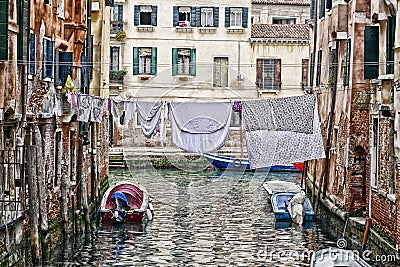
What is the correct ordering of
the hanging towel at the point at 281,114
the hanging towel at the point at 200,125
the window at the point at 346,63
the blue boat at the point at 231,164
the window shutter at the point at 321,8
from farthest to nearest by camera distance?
1. the blue boat at the point at 231,164
2. the window shutter at the point at 321,8
3. the hanging towel at the point at 200,125
4. the window at the point at 346,63
5. the hanging towel at the point at 281,114

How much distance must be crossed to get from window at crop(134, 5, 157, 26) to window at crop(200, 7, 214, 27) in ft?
7.02

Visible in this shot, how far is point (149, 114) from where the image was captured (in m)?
24.4

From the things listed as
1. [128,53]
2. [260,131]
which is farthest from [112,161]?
[260,131]

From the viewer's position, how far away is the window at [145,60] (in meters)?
40.2

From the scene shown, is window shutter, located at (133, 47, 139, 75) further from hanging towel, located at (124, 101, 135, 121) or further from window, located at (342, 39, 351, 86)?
window, located at (342, 39, 351, 86)

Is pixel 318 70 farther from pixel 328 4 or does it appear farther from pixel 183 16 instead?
pixel 183 16

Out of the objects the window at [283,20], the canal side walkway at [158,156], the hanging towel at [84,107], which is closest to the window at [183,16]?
the canal side walkway at [158,156]

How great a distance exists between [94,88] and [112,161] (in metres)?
11.5

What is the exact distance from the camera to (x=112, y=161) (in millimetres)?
38406

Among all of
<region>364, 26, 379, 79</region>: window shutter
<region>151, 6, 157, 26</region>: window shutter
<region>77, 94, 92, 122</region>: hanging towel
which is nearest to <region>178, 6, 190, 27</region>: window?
<region>151, 6, 157, 26</region>: window shutter

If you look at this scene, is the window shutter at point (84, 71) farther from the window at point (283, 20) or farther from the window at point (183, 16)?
the window at point (283, 20)

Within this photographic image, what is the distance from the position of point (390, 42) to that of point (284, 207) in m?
9.14

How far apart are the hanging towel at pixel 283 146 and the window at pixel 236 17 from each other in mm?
21319

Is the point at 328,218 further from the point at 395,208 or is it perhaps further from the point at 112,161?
the point at 112,161
